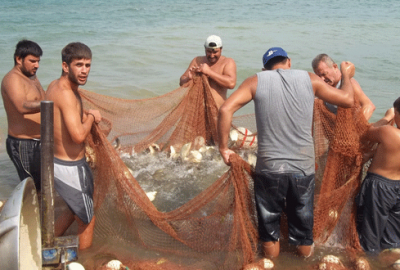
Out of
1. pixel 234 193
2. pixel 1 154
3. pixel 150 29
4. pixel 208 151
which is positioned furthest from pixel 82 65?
pixel 150 29

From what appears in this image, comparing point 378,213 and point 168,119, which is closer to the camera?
point 378,213

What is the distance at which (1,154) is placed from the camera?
22.2ft

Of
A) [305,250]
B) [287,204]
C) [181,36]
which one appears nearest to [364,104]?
[287,204]

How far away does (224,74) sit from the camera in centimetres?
591

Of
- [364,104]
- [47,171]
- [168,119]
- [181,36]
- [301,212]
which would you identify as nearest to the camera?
[47,171]

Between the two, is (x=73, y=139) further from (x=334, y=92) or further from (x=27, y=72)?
(x=334, y=92)

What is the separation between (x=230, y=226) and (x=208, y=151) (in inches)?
83.7

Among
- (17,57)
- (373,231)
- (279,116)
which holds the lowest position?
(373,231)

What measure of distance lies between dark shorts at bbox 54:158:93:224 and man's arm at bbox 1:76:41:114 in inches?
26.1

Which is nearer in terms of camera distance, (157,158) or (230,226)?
(230,226)

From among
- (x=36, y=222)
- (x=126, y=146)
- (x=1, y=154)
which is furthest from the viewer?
(x=1, y=154)

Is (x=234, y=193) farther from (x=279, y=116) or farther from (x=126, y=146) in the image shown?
(x=126, y=146)

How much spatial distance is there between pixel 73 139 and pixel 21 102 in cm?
90

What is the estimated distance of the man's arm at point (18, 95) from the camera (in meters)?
4.19
